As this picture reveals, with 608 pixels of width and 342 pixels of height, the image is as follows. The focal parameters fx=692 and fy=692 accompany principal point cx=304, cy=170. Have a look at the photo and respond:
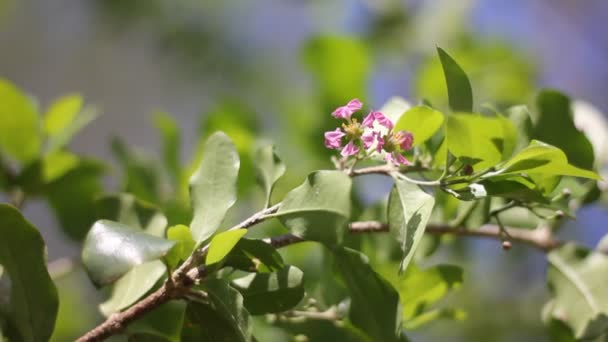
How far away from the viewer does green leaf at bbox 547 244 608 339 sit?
623 millimetres

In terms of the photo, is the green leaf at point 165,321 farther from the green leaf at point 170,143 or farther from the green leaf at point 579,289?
the green leaf at point 579,289

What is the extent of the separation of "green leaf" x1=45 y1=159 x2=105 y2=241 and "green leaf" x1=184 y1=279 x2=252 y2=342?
0.40 metres

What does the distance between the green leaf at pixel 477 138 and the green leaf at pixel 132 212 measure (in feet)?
0.88

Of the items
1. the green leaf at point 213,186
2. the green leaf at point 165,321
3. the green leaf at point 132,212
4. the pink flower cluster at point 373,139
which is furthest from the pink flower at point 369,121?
the green leaf at point 165,321

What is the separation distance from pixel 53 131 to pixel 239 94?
1.15 metres

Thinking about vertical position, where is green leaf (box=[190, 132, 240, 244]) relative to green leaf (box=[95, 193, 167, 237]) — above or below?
above

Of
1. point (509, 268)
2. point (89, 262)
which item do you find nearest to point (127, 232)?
point (89, 262)

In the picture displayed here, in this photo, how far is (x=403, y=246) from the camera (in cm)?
46

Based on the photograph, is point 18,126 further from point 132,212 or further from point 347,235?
point 347,235

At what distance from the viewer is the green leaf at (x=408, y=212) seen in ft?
1.52

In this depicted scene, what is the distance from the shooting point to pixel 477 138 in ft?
1.59

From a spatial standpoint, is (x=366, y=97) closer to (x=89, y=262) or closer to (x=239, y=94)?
(x=89, y=262)

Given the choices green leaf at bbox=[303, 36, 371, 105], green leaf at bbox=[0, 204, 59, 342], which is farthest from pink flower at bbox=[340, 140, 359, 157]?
green leaf at bbox=[303, 36, 371, 105]

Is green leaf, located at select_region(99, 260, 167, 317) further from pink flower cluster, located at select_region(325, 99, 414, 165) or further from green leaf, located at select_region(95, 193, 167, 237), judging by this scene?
pink flower cluster, located at select_region(325, 99, 414, 165)
